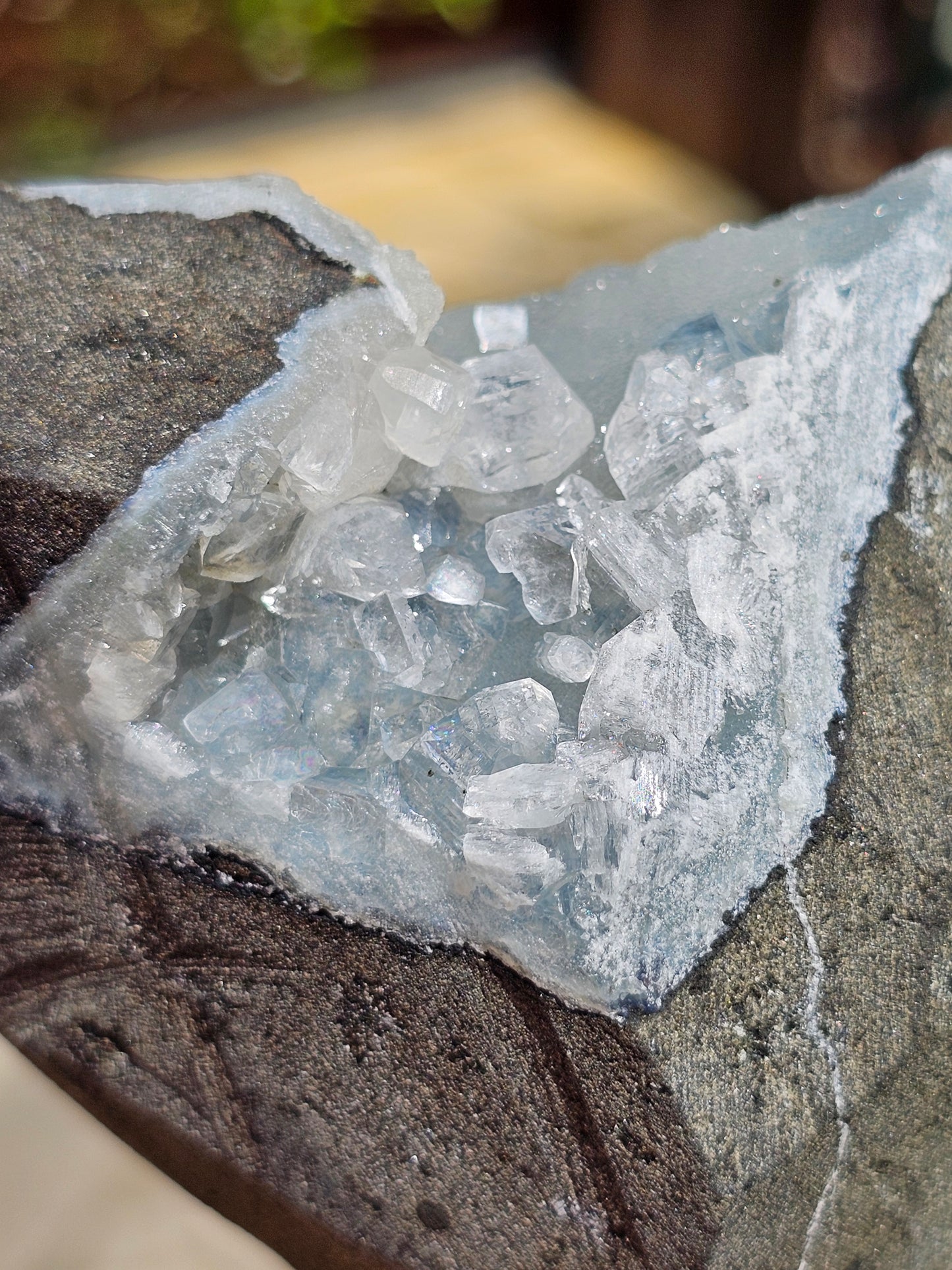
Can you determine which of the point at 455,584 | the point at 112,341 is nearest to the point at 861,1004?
the point at 455,584

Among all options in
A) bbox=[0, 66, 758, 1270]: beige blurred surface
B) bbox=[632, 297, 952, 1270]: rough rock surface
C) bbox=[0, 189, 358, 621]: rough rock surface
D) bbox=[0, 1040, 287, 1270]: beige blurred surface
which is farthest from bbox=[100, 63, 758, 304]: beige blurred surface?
bbox=[0, 1040, 287, 1270]: beige blurred surface

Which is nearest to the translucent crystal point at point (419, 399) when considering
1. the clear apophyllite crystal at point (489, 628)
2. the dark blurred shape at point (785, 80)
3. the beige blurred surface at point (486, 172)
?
the clear apophyllite crystal at point (489, 628)

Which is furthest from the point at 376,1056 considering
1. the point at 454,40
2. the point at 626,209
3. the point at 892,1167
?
the point at 454,40

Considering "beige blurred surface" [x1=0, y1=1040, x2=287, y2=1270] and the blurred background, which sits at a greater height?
the blurred background

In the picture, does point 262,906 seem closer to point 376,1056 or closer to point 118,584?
point 376,1056

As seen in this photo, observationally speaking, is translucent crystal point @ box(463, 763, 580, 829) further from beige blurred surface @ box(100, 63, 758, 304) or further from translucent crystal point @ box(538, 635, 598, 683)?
beige blurred surface @ box(100, 63, 758, 304)

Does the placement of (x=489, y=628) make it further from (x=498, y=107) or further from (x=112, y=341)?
(x=498, y=107)

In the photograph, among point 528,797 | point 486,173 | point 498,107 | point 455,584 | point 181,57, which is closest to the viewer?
point 528,797
